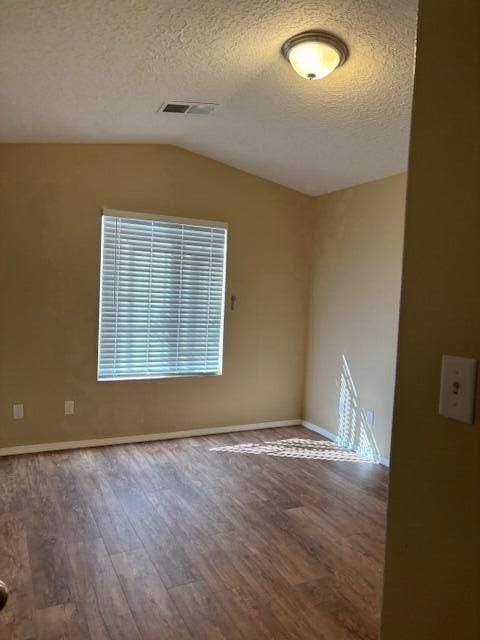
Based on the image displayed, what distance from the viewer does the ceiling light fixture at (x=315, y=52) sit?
226 centimetres

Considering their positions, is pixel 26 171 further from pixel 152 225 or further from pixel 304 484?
pixel 304 484

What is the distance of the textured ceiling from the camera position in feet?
6.69

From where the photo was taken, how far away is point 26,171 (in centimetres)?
362

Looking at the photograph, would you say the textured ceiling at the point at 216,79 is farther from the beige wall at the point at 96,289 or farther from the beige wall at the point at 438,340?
the beige wall at the point at 438,340

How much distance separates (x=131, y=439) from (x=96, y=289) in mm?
1394

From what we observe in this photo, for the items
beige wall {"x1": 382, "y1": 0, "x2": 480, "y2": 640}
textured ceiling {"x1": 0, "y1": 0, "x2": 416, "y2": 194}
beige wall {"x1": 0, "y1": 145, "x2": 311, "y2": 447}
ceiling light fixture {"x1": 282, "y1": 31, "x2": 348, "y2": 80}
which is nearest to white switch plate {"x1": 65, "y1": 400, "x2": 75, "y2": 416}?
beige wall {"x1": 0, "y1": 145, "x2": 311, "y2": 447}

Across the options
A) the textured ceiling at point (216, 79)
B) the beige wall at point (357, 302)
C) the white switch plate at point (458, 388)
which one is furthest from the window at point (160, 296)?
the white switch plate at point (458, 388)

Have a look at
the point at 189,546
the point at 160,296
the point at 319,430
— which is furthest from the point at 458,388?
the point at 319,430

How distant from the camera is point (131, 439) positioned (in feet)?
13.5

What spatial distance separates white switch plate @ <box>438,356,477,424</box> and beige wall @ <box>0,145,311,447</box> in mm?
3492

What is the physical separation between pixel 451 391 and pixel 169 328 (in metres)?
3.60

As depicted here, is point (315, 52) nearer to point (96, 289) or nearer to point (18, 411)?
point (96, 289)

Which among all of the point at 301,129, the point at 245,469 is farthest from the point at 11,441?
the point at 301,129

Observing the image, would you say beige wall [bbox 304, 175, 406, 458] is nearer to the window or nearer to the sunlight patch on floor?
the sunlight patch on floor
